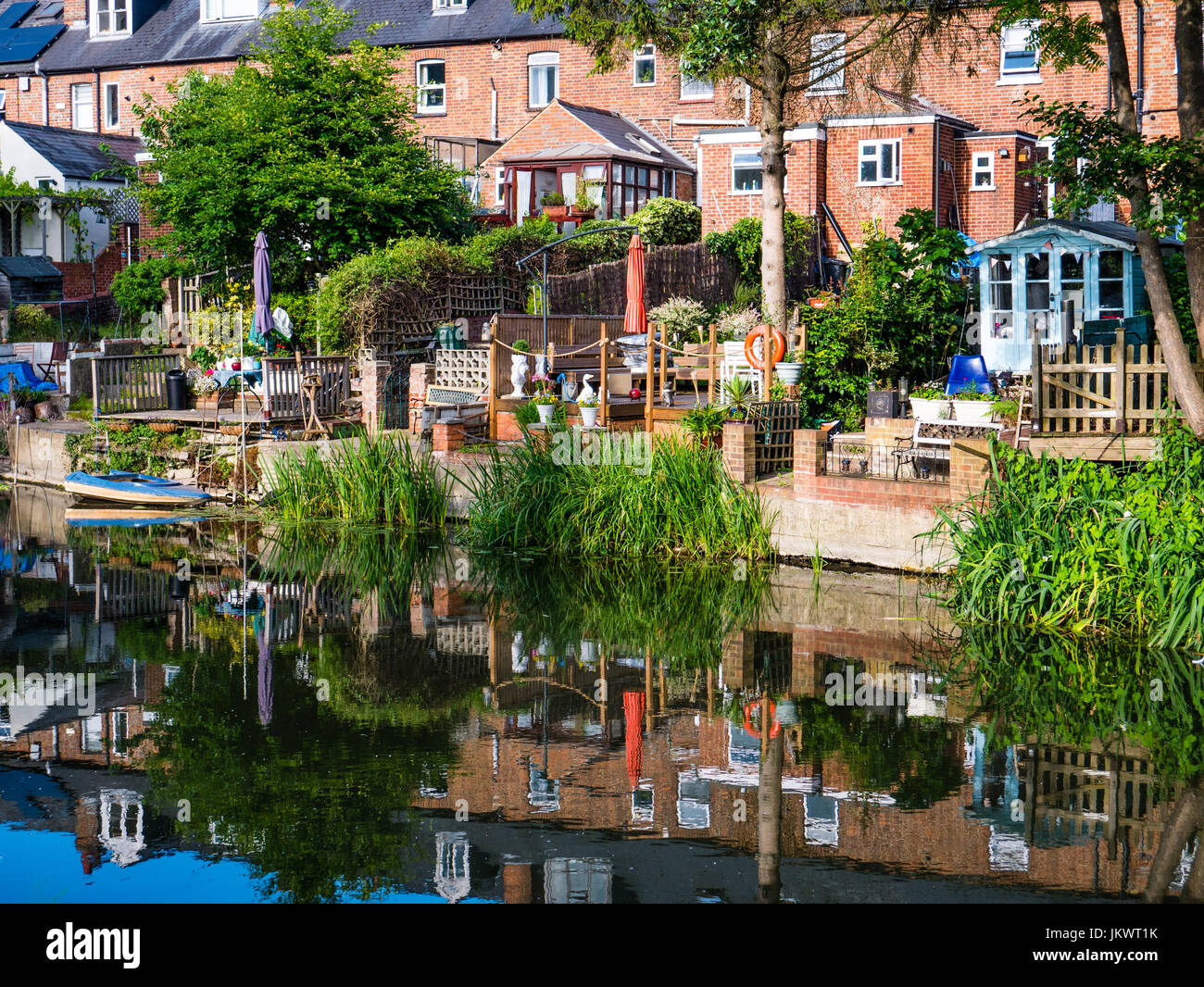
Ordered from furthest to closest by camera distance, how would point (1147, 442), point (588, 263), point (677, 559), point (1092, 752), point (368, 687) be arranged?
point (588, 263), point (677, 559), point (1147, 442), point (368, 687), point (1092, 752)

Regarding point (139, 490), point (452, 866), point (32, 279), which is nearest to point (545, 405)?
point (139, 490)

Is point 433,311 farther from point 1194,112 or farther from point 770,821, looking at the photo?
point 770,821

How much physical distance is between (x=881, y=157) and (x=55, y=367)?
60.2 ft

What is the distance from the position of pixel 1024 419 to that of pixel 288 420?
35.5 feet

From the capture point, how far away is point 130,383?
887 inches

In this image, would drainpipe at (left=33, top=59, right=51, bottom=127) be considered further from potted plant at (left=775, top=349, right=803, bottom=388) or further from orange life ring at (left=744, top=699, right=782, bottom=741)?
orange life ring at (left=744, top=699, right=782, bottom=741)

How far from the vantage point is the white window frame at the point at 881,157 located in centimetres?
3095

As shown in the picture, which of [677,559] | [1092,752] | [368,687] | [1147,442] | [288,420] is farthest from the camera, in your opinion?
[288,420]

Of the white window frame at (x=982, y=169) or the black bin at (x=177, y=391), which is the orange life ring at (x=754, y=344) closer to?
the black bin at (x=177, y=391)

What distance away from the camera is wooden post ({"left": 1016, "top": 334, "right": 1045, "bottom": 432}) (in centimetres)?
1271

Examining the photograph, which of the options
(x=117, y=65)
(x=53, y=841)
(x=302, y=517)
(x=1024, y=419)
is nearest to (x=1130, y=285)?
(x=1024, y=419)

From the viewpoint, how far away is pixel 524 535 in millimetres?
16172

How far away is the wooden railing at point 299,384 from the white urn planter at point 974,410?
10.1m
